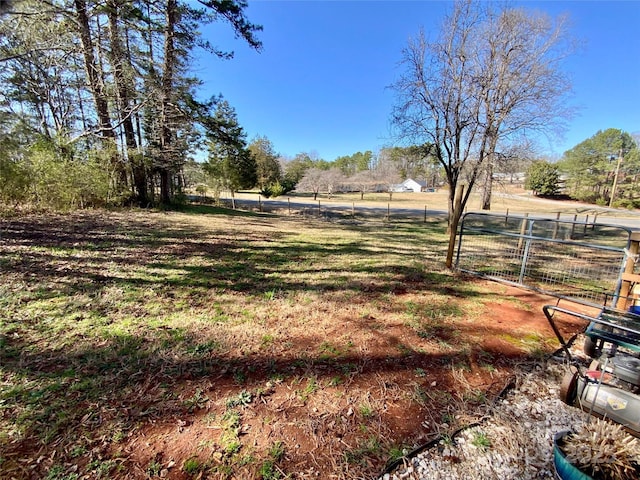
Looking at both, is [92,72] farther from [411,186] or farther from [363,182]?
[411,186]

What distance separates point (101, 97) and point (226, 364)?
10313mm

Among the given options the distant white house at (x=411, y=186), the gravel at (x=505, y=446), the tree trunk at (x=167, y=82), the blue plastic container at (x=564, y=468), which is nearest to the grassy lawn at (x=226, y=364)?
the gravel at (x=505, y=446)

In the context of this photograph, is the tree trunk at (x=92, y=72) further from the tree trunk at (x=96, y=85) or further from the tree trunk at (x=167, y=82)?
the tree trunk at (x=167, y=82)

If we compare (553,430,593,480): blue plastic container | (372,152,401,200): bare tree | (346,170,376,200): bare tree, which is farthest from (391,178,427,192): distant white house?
(553,430,593,480): blue plastic container

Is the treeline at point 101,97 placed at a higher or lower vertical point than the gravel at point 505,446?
higher

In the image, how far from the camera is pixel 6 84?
9.45 meters

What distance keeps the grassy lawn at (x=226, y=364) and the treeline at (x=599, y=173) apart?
3058 cm

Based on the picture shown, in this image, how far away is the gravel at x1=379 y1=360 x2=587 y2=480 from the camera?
142 cm

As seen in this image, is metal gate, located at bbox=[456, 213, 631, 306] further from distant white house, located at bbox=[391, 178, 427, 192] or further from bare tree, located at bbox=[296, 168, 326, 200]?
distant white house, located at bbox=[391, 178, 427, 192]

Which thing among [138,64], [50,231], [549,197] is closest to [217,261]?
Result: [50,231]

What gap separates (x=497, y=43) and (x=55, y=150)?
1352 centimetres

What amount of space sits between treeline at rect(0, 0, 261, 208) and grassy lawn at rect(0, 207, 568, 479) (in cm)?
398

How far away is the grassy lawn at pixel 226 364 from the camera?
147cm

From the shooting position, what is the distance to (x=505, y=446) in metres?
1.59
